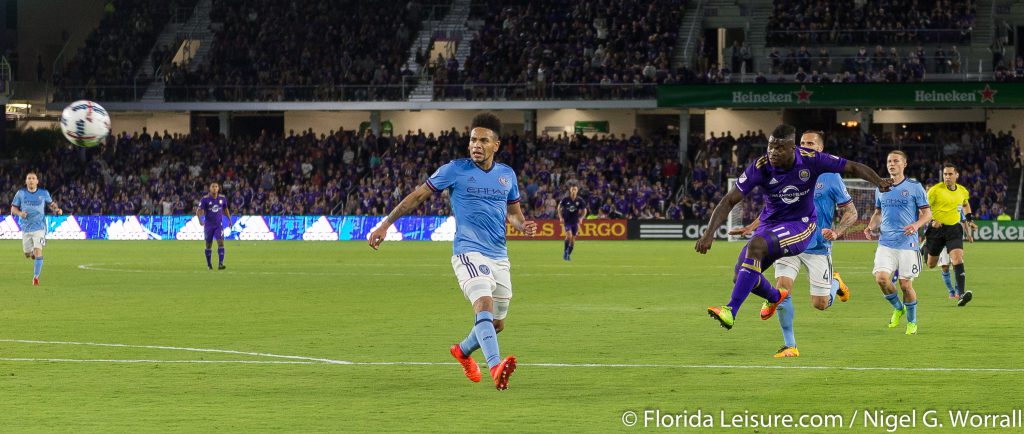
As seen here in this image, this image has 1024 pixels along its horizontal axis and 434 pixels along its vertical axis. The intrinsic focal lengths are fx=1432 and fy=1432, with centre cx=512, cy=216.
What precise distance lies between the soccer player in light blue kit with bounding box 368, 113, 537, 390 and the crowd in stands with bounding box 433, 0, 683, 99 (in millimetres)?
46827

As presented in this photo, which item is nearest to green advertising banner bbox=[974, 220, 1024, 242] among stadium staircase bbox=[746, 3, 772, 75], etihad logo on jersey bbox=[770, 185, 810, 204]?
stadium staircase bbox=[746, 3, 772, 75]

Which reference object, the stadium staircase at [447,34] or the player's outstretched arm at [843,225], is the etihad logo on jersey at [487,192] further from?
the stadium staircase at [447,34]

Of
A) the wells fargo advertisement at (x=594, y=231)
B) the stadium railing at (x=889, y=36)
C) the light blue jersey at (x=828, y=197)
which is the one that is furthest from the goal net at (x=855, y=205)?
the light blue jersey at (x=828, y=197)

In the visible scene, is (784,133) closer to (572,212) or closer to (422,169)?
(572,212)

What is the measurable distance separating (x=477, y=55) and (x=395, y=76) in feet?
12.8

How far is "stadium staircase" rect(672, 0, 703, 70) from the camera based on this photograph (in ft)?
199

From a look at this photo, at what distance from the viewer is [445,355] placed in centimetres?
1475

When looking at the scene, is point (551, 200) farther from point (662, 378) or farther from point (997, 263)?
point (662, 378)

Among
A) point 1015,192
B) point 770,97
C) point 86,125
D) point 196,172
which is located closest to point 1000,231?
point 1015,192

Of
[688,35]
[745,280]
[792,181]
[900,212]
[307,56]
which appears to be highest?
[688,35]

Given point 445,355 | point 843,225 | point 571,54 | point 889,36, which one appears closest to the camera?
point 445,355

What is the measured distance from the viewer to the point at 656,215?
175ft

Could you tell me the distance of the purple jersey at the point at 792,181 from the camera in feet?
43.1

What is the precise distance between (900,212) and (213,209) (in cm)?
1994
